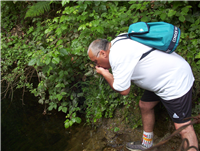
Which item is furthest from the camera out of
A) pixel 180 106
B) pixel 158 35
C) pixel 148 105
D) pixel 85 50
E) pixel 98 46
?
pixel 85 50

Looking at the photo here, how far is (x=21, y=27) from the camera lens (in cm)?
575

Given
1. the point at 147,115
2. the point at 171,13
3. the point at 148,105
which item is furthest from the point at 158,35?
the point at 171,13

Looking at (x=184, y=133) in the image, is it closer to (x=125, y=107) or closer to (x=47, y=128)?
(x=125, y=107)

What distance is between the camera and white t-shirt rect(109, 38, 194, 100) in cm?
153

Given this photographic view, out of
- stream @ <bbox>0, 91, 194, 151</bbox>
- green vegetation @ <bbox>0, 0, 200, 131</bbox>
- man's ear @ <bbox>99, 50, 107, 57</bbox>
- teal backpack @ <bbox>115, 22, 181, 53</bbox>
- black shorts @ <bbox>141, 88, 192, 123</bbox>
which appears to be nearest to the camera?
teal backpack @ <bbox>115, 22, 181, 53</bbox>

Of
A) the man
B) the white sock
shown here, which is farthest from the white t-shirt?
the white sock

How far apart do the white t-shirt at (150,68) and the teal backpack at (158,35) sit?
0.19ft

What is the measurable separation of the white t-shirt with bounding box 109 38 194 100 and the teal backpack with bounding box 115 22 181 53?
57 millimetres

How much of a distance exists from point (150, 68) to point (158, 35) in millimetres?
319

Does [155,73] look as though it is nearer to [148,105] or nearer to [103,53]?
[103,53]

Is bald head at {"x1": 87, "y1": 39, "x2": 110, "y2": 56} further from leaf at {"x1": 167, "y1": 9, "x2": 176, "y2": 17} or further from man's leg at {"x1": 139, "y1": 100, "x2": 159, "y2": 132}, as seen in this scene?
leaf at {"x1": 167, "y1": 9, "x2": 176, "y2": 17}

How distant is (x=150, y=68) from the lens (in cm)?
160

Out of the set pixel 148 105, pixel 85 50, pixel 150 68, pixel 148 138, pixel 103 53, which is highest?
pixel 103 53

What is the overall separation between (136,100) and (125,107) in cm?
27
